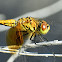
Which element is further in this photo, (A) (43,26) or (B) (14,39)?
(B) (14,39)

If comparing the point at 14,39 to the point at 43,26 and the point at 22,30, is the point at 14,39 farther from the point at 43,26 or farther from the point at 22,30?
the point at 43,26

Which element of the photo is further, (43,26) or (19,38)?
(19,38)

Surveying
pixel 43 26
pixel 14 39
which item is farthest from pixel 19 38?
pixel 43 26

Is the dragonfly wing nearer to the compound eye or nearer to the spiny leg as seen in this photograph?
the spiny leg

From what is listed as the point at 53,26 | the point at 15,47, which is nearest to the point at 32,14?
the point at 53,26

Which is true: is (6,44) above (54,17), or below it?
below

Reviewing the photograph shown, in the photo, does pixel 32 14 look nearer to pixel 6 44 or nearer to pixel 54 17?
pixel 54 17

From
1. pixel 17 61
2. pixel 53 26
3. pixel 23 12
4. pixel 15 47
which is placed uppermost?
pixel 23 12

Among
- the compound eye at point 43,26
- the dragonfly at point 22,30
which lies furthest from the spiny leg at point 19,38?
the compound eye at point 43,26
